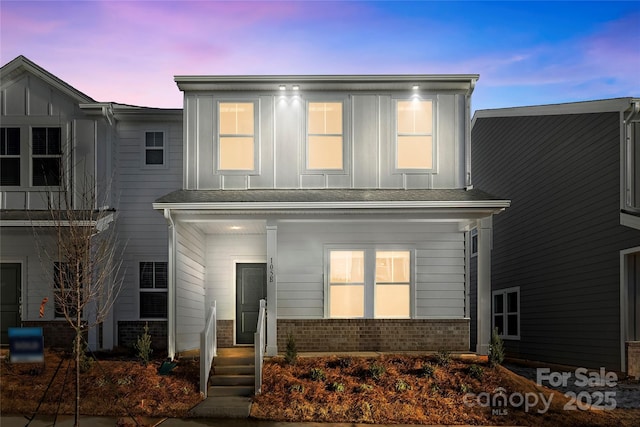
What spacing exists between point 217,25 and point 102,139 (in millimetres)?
4266

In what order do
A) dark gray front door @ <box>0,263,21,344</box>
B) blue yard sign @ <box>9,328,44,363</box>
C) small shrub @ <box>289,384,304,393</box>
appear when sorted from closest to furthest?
blue yard sign @ <box>9,328,44,363</box> < small shrub @ <box>289,384,304,393</box> < dark gray front door @ <box>0,263,21,344</box>

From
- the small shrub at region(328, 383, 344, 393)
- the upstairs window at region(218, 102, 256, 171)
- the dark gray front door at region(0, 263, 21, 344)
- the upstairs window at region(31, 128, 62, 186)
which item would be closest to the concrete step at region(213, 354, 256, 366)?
the small shrub at region(328, 383, 344, 393)

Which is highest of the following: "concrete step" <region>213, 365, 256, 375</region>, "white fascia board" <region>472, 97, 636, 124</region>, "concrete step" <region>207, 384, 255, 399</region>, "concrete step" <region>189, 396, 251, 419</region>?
"white fascia board" <region>472, 97, 636, 124</region>

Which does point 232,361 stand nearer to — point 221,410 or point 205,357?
point 205,357

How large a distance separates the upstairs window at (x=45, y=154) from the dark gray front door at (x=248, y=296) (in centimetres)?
531

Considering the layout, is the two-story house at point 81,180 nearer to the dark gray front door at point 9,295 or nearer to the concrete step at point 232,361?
the dark gray front door at point 9,295

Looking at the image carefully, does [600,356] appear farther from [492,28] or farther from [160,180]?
[160,180]

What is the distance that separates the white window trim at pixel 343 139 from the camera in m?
15.6

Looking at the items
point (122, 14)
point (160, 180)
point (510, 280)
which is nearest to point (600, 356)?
point (510, 280)

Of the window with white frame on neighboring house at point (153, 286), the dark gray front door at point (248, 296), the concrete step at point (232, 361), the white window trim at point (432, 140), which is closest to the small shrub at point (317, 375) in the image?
the concrete step at point (232, 361)

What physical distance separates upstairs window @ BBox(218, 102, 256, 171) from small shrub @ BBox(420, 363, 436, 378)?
5991mm

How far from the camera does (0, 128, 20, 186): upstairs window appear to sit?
17.1 metres

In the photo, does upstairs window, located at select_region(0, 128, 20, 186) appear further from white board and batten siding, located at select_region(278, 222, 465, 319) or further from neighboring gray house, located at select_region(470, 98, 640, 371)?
neighboring gray house, located at select_region(470, 98, 640, 371)

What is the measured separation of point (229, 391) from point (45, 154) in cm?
847
